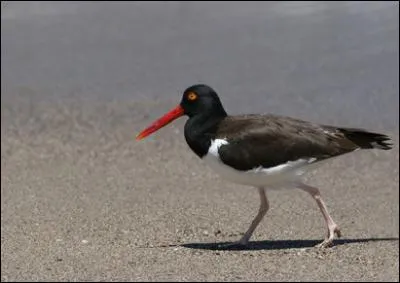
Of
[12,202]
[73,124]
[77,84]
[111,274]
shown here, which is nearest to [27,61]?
[77,84]

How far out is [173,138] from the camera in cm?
1066

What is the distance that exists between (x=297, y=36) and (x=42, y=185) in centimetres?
499

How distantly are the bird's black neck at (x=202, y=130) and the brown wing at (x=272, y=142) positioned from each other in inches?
2.7

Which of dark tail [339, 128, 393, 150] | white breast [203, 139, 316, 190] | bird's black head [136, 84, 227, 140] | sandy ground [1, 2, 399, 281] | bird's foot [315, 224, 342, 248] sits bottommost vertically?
sandy ground [1, 2, 399, 281]

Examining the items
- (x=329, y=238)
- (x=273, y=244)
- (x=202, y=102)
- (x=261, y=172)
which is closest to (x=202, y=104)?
(x=202, y=102)

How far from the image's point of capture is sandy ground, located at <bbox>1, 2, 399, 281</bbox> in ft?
22.9

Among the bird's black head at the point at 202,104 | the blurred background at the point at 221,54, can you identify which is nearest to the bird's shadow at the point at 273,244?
the bird's black head at the point at 202,104

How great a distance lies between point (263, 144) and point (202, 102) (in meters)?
0.60

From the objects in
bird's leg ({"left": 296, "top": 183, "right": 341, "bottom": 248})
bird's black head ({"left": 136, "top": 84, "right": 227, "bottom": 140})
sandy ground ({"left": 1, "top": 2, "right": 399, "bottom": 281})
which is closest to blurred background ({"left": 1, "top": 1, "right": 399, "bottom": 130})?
sandy ground ({"left": 1, "top": 2, "right": 399, "bottom": 281})

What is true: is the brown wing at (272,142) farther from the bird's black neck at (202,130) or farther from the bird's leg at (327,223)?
the bird's leg at (327,223)

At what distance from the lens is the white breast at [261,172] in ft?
23.2

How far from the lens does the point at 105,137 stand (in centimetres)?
1070

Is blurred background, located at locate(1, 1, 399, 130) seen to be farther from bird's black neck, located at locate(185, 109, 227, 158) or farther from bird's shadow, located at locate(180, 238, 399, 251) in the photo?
bird's black neck, located at locate(185, 109, 227, 158)

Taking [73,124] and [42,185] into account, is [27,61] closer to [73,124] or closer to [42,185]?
[73,124]
